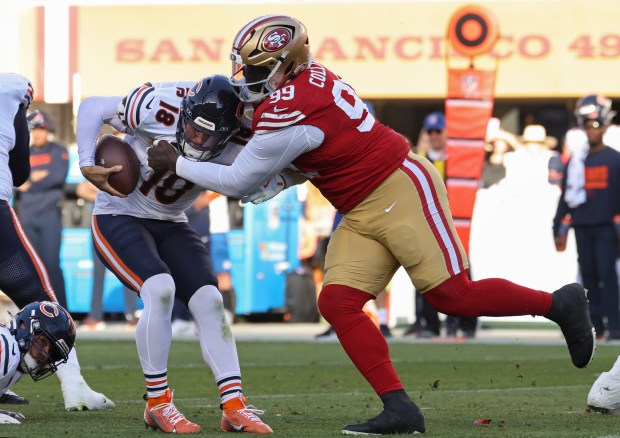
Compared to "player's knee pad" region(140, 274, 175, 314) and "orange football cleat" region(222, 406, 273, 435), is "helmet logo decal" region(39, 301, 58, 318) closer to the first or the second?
"player's knee pad" region(140, 274, 175, 314)

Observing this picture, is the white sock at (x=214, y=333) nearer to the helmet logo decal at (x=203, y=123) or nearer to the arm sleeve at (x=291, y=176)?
the arm sleeve at (x=291, y=176)

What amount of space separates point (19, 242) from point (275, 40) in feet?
5.99

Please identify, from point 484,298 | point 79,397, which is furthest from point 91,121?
point 484,298

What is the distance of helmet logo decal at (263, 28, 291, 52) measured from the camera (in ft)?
19.9

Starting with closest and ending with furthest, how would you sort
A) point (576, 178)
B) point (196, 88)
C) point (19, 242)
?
1. point (196, 88)
2. point (19, 242)
3. point (576, 178)

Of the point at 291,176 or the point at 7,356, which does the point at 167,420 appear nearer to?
the point at 7,356

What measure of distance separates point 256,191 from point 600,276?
7.23m

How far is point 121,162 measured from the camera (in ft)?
21.5

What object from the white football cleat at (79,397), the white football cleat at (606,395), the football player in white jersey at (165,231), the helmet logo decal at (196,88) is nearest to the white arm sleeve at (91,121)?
the football player in white jersey at (165,231)

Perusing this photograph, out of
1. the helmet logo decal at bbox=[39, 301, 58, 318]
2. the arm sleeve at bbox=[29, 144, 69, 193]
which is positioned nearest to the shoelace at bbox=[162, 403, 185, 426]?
the helmet logo decal at bbox=[39, 301, 58, 318]

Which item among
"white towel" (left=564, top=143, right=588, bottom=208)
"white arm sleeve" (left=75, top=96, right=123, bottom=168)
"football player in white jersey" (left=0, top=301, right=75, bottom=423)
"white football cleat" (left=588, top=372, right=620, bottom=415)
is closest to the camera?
"football player in white jersey" (left=0, top=301, right=75, bottom=423)

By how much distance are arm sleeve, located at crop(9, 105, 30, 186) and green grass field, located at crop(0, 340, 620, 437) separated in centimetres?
122

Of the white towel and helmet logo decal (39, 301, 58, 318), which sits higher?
Answer: the white towel

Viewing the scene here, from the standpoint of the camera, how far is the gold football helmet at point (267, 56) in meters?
6.08
